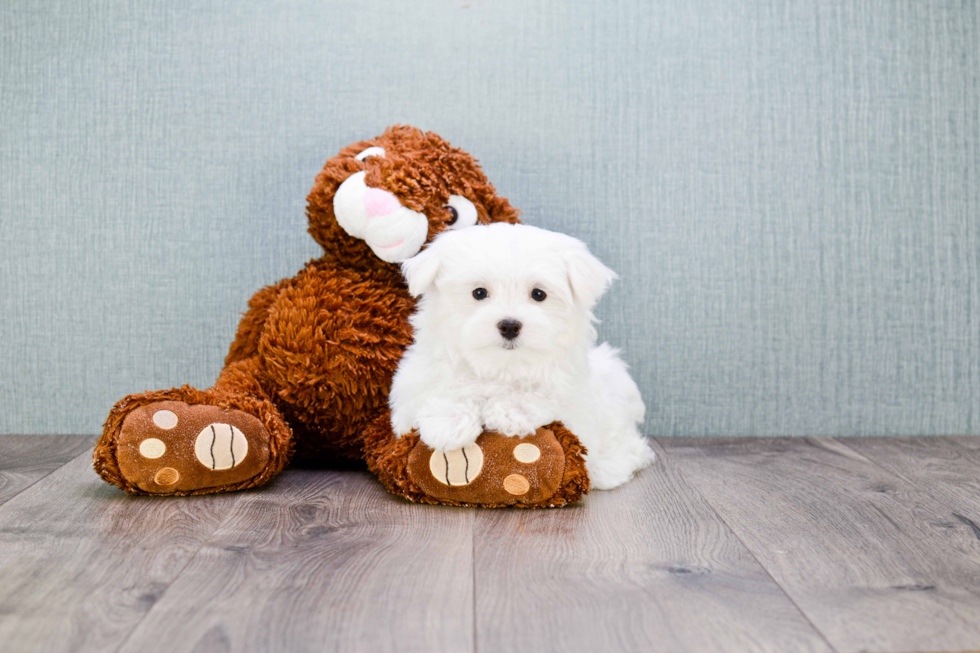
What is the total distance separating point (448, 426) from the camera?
1.19 m

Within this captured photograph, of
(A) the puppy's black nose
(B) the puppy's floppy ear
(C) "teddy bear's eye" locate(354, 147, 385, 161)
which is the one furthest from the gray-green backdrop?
(A) the puppy's black nose

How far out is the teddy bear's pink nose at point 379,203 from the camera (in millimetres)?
1355

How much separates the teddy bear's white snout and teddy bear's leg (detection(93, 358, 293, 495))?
1.17 ft

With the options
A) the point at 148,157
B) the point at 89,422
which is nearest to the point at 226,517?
the point at 89,422

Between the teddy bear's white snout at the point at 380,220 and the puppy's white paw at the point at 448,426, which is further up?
the teddy bear's white snout at the point at 380,220

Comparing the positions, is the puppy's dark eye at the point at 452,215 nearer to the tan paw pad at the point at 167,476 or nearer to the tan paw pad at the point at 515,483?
the tan paw pad at the point at 515,483

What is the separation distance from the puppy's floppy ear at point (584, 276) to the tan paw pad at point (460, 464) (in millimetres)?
292

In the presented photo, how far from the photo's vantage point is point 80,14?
1.71 metres

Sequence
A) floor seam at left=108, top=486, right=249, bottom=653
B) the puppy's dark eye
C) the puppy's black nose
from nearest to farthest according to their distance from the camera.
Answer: floor seam at left=108, top=486, right=249, bottom=653, the puppy's black nose, the puppy's dark eye

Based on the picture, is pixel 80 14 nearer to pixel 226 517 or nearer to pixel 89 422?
pixel 89 422

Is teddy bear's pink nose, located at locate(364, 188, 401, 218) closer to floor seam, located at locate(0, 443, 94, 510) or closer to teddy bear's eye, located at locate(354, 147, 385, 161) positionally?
teddy bear's eye, located at locate(354, 147, 385, 161)

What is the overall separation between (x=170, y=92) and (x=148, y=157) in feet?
0.50

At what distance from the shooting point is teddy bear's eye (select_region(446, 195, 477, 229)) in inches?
56.7

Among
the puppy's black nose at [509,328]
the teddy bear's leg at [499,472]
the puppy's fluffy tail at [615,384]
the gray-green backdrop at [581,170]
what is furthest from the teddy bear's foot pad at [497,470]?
the gray-green backdrop at [581,170]
